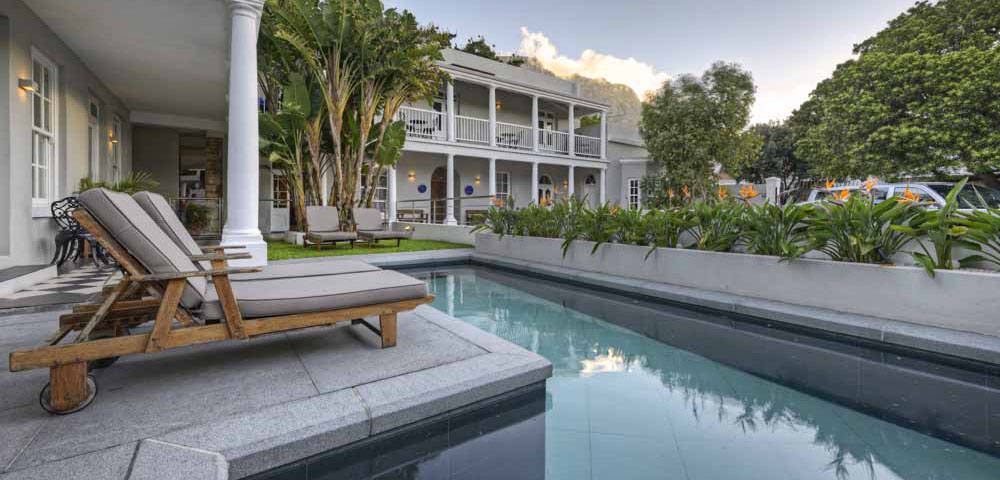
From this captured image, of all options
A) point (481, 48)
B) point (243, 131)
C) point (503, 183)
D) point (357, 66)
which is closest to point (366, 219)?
point (357, 66)

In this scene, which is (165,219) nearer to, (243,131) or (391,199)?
(243,131)

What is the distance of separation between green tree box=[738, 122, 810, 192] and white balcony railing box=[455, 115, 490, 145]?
1831 cm

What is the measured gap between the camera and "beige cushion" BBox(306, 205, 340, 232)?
29.7 ft

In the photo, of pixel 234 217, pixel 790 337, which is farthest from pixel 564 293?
pixel 234 217

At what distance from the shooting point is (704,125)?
17953 millimetres

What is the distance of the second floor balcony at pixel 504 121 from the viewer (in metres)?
14.3

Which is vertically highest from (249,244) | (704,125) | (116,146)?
(704,125)

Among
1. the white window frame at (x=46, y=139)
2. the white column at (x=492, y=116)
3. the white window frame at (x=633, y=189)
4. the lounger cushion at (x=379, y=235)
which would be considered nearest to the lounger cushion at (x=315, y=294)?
the white window frame at (x=46, y=139)

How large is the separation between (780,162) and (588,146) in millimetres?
15545

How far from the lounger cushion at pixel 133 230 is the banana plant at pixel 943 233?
15.5ft

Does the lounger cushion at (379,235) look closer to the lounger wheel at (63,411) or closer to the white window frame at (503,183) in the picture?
the lounger wheel at (63,411)

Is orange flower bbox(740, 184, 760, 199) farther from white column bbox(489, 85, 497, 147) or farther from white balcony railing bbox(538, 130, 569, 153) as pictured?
white balcony railing bbox(538, 130, 569, 153)

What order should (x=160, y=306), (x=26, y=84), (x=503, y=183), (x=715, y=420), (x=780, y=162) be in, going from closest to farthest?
1. (x=160, y=306)
2. (x=715, y=420)
3. (x=26, y=84)
4. (x=503, y=183)
5. (x=780, y=162)

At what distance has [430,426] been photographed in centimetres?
201
